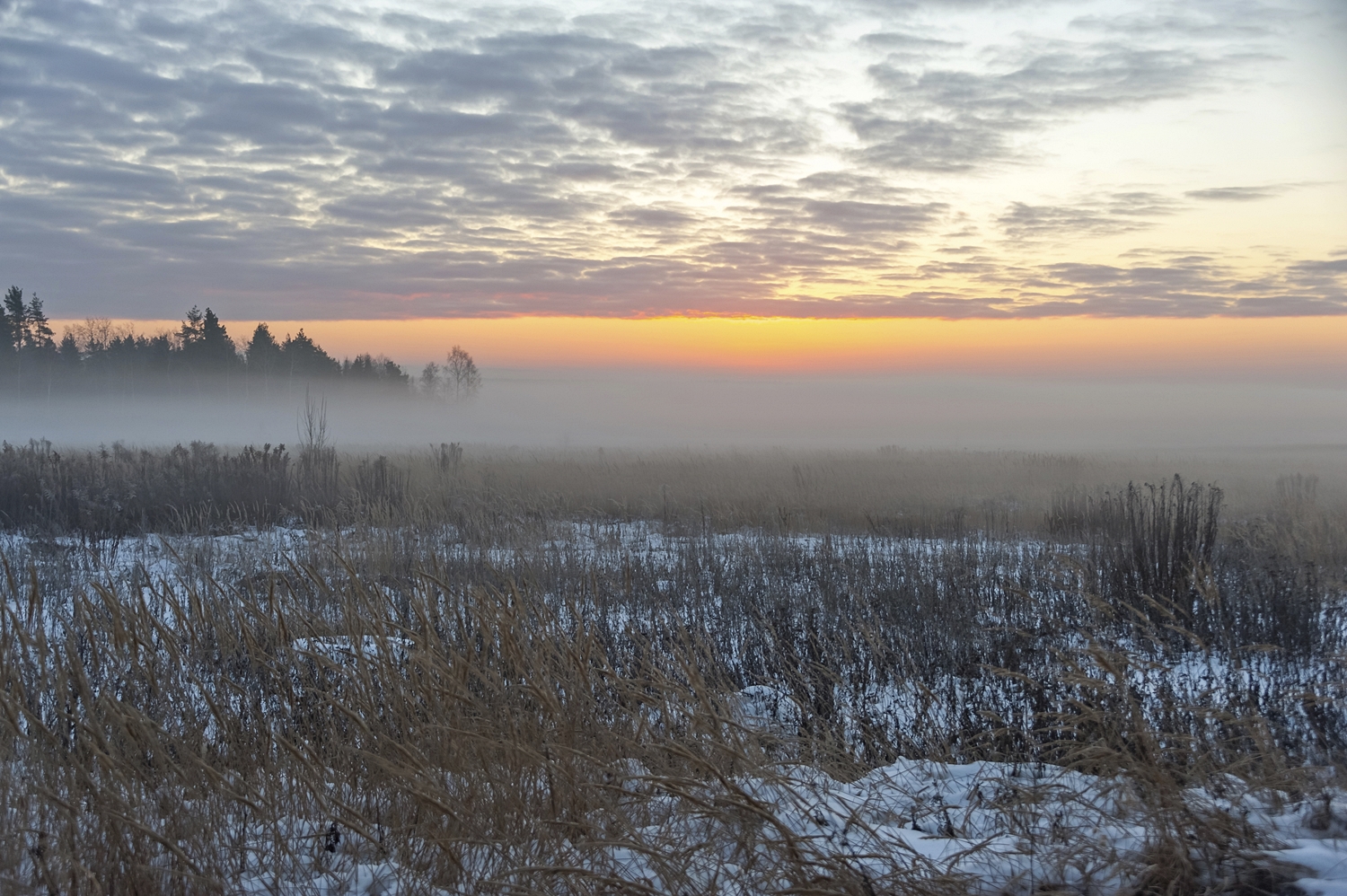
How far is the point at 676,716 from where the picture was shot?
3.85m

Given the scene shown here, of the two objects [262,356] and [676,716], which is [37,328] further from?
[676,716]

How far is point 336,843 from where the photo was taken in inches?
103

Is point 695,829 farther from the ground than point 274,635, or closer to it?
closer to it

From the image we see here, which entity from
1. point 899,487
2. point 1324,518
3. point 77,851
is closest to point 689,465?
point 899,487

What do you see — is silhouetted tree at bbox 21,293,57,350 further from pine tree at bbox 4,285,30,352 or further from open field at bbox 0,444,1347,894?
open field at bbox 0,444,1347,894

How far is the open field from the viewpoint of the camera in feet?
7.80

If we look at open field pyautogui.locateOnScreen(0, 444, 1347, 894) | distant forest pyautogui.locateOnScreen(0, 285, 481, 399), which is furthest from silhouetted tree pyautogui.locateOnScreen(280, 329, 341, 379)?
open field pyautogui.locateOnScreen(0, 444, 1347, 894)

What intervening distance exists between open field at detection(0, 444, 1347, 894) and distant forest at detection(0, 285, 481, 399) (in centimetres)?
6700

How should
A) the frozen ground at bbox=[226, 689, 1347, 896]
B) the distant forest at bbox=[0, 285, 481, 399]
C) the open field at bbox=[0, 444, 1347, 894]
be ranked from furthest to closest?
the distant forest at bbox=[0, 285, 481, 399] < the open field at bbox=[0, 444, 1347, 894] < the frozen ground at bbox=[226, 689, 1347, 896]

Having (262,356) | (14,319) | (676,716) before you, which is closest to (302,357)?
(262,356)

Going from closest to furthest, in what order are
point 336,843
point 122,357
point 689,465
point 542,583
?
point 336,843 < point 542,583 < point 689,465 < point 122,357

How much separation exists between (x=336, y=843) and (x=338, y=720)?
1304mm

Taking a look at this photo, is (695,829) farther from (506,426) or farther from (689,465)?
(506,426)

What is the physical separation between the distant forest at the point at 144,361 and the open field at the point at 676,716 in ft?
220
